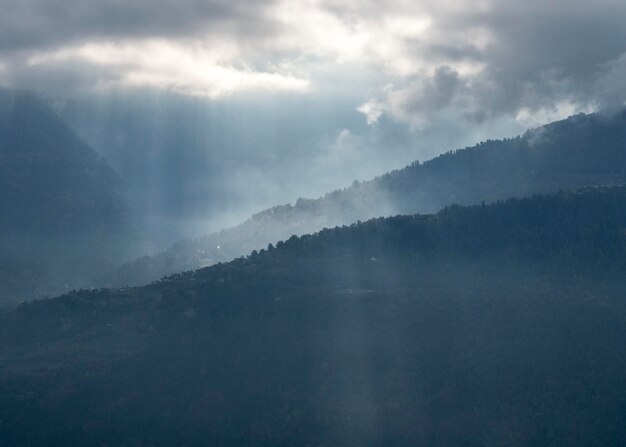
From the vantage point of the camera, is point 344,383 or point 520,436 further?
point 344,383

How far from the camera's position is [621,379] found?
182 m

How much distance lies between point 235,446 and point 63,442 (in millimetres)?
24653

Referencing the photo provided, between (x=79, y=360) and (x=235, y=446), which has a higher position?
(x=79, y=360)

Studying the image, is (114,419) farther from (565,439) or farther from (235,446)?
(565,439)

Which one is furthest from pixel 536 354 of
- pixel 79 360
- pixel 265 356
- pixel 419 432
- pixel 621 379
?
pixel 79 360

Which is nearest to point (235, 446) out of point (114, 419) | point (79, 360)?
point (114, 419)

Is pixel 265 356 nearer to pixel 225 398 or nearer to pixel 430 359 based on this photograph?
pixel 225 398

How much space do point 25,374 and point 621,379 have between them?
92.6 metres

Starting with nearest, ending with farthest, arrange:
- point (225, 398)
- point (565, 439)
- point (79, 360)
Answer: point (565, 439) < point (225, 398) < point (79, 360)

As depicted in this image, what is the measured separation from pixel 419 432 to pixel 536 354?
26340 mm

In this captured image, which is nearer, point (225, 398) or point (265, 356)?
point (225, 398)

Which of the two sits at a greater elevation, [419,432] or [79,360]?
[79,360]

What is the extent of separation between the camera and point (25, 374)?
192 m

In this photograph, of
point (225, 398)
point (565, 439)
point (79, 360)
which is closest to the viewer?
point (565, 439)
